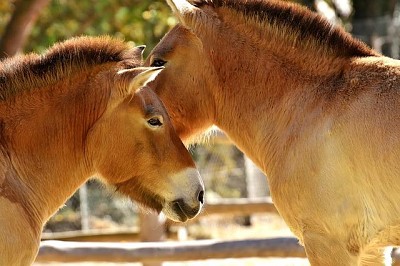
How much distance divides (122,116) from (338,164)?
52.2 inches

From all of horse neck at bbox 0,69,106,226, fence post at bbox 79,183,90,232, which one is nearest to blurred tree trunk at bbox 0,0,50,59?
horse neck at bbox 0,69,106,226

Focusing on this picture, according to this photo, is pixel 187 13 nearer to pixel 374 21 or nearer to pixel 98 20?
pixel 98 20

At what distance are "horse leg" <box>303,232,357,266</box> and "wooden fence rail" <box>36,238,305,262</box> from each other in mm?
2568

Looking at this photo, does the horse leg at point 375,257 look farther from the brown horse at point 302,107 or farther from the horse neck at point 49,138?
the horse neck at point 49,138

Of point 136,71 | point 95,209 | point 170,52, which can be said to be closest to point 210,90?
point 170,52

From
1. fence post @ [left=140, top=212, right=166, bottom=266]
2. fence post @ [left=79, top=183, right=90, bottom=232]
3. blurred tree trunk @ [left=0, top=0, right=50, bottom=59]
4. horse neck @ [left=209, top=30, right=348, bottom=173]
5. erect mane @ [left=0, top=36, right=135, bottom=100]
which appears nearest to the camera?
erect mane @ [left=0, top=36, right=135, bottom=100]

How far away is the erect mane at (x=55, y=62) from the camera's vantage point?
194 inches

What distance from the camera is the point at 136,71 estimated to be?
16.1 ft

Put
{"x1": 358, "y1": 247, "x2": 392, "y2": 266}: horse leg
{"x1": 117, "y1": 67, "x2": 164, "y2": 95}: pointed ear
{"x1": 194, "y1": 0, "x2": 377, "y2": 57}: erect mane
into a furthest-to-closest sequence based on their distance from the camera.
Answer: {"x1": 194, "y1": 0, "x2": 377, "y2": 57}: erect mane
{"x1": 358, "y1": 247, "x2": 392, "y2": 266}: horse leg
{"x1": 117, "y1": 67, "x2": 164, "y2": 95}: pointed ear

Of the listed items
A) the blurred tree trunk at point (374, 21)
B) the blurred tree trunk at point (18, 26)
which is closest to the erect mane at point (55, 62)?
the blurred tree trunk at point (18, 26)

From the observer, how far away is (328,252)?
4.91m

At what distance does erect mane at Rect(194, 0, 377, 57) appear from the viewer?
541 cm

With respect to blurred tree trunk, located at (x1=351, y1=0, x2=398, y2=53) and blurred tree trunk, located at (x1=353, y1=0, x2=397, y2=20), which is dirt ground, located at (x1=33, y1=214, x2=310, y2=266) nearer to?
blurred tree trunk, located at (x1=351, y1=0, x2=398, y2=53)

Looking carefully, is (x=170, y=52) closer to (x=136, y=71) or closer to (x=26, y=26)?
(x=136, y=71)
